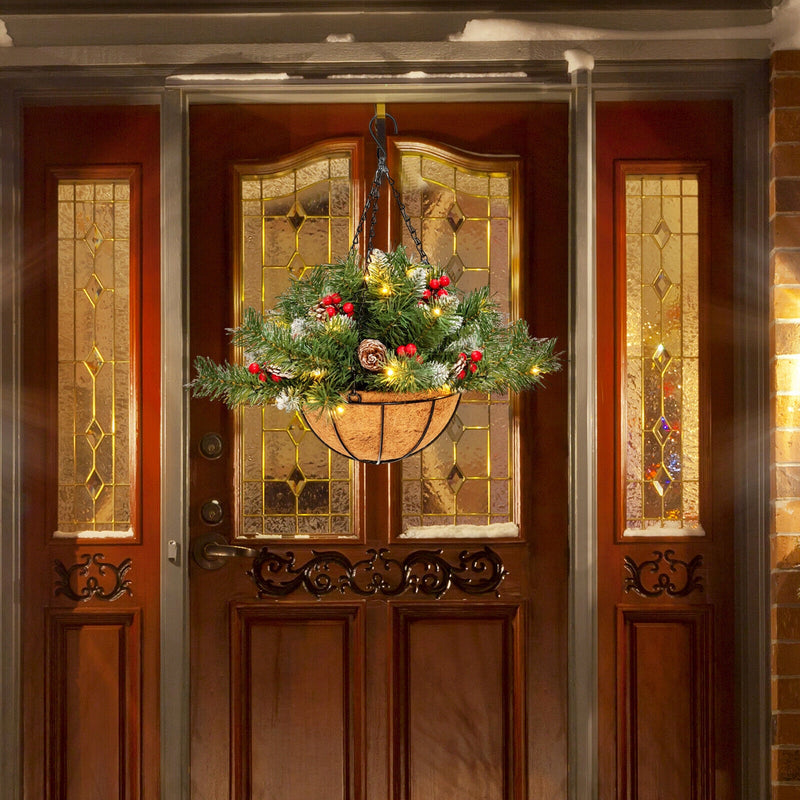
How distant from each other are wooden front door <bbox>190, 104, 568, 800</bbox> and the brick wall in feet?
1.78

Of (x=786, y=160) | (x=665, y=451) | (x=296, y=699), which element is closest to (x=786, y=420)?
(x=665, y=451)

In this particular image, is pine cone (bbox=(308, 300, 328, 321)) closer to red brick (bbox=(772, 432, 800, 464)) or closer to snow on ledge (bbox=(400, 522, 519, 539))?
snow on ledge (bbox=(400, 522, 519, 539))

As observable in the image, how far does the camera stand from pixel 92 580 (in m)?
1.82

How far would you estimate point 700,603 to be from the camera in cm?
181

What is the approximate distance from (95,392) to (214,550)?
55cm

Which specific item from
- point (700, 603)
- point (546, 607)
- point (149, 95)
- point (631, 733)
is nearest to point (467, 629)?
point (546, 607)

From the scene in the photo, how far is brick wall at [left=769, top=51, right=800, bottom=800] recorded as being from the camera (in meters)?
1.74

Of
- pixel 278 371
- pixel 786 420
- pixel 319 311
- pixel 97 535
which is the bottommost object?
pixel 97 535

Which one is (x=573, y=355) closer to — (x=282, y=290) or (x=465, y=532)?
(x=465, y=532)

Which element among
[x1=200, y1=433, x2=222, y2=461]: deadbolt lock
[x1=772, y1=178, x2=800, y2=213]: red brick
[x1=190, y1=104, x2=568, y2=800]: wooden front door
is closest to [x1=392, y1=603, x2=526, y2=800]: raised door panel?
[x1=190, y1=104, x2=568, y2=800]: wooden front door

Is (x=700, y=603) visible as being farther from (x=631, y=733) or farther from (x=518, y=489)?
(x=518, y=489)

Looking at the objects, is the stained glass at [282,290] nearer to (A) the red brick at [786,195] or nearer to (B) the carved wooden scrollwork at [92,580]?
(B) the carved wooden scrollwork at [92,580]

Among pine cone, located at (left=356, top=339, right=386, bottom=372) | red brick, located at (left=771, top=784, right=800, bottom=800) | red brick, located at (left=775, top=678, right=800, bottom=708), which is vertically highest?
pine cone, located at (left=356, top=339, right=386, bottom=372)

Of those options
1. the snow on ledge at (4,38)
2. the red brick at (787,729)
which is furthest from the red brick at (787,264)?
the snow on ledge at (4,38)
